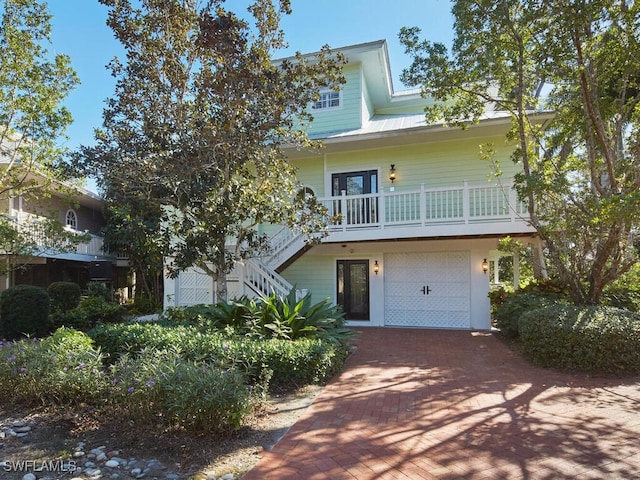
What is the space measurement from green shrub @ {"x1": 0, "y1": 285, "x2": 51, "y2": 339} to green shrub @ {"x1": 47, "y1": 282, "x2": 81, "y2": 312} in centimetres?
154

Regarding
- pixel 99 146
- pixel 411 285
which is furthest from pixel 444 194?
pixel 99 146

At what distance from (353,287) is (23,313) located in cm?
896

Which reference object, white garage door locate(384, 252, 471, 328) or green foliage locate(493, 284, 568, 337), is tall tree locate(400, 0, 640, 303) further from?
white garage door locate(384, 252, 471, 328)

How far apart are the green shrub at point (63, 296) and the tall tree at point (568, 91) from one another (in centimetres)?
1139

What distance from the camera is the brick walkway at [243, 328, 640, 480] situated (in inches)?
138

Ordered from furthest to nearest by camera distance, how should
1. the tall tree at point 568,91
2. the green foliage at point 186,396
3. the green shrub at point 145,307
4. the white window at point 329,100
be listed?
the green shrub at point 145,307, the white window at point 329,100, the tall tree at point 568,91, the green foliage at point 186,396

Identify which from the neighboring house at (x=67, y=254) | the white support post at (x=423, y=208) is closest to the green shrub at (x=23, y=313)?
the neighboring house at (x=67, y=254)

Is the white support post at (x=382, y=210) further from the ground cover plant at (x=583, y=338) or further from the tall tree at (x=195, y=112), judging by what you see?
the ground cover plant at (x=583, y=338)

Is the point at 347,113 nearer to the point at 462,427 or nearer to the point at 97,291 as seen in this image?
the point at 462,427

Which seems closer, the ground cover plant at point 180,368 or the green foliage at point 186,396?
the green foliage at point 186,396

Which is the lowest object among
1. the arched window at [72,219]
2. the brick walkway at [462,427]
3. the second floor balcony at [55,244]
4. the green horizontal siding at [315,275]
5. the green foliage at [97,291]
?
the brick walkway at [462,427]

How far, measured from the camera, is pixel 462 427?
175 inches

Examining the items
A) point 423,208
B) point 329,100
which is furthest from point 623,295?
point 329,100

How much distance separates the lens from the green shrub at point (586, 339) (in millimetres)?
6316
